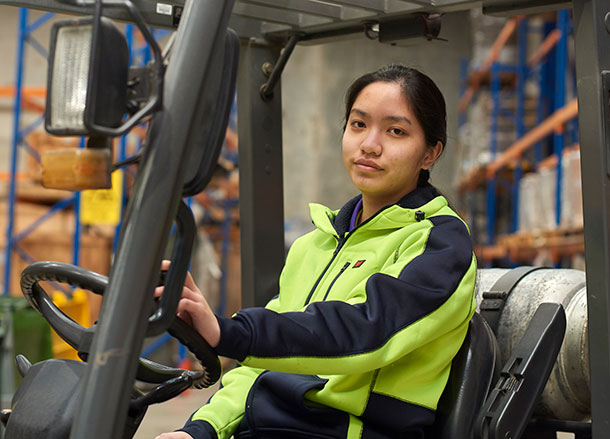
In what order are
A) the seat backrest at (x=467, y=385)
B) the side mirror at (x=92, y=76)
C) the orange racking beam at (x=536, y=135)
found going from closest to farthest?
the side mirror at (x=92, y=76), the seat backrest at (x=467, y=385), the orange racking beam at (x=536, y=135)

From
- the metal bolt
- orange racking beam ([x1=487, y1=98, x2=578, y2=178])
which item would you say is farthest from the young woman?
orange racking beam ([x1=487, y1=98, x2=578, y2=178])

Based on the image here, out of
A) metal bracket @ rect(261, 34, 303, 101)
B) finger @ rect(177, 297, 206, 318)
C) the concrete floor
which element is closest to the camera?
finger @ rect(177, 297, 206, 318)

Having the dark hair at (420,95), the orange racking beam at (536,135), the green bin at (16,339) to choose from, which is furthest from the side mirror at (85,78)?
the orange racking beam at (536,135)

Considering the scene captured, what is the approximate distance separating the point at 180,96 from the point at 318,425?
917mm

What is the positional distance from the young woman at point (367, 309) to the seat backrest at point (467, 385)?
2.0 inches

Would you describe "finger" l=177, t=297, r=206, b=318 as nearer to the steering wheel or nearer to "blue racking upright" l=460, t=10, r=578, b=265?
the steering wheel

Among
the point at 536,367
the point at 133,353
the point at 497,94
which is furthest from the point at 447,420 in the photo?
the point at 497,94

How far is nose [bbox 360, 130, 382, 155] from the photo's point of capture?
2.12m

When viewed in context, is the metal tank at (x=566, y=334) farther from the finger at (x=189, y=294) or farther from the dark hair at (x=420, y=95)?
the finger at (x=189, y=294)

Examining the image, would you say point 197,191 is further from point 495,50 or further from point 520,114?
point 495,50

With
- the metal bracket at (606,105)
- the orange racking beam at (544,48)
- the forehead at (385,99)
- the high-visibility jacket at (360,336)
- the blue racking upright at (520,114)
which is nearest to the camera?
the high-visibility jacket at (360,336)

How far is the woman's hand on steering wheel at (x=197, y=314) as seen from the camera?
63.9 inches

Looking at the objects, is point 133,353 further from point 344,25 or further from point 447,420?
point 344,25

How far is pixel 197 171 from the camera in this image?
4.96ft
